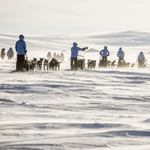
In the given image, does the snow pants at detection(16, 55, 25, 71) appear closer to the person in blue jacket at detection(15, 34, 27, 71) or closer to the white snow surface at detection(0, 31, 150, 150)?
the person in blue jacket at detection(15, 34, 27, 71)

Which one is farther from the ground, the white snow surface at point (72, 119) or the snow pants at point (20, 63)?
the snow pants at point (20, 63)

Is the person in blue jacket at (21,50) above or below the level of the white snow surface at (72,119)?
above

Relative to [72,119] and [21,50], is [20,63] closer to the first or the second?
[21,50]

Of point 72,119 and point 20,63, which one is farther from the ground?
point 20,63

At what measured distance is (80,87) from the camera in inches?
280

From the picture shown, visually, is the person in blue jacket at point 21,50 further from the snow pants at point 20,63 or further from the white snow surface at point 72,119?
the white snow surface at point 72,119

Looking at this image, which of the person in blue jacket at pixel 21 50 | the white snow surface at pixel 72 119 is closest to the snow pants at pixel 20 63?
the person in blue jacket at pixel 21 50

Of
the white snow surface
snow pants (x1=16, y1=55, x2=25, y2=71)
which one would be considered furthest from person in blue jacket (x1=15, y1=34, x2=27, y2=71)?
the white snow surface

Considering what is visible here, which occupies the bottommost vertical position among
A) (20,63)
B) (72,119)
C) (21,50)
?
(72,119)

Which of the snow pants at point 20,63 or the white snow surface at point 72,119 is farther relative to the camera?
the snow pants at point 20,63

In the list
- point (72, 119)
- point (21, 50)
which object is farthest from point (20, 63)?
point (72, 119)

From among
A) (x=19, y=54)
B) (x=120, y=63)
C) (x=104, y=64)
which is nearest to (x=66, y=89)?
(x=19, y=54)

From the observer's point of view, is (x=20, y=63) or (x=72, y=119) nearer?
(x=72, y=119)

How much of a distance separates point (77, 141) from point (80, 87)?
4.16m
